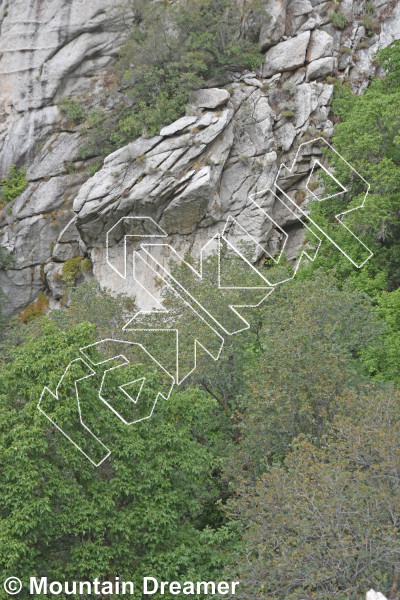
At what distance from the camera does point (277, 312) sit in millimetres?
17219

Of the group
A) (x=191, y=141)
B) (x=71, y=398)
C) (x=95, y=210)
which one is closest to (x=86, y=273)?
(x=95, y=210)

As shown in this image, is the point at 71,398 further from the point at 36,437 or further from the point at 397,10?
the point at 397,10

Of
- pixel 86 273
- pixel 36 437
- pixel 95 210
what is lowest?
pixel 86 273

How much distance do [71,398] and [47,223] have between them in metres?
22.8

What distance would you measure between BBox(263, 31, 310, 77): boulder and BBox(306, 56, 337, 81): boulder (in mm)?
785

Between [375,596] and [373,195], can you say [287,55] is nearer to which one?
[373,195]

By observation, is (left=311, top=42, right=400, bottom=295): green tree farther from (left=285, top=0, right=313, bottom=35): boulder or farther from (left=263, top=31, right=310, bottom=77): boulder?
(left=285, top=0, right=313, bottom=35): boulder

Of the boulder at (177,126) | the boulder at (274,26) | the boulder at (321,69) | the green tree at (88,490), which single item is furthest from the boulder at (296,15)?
the green tree at (88,490)

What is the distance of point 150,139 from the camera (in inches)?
1196

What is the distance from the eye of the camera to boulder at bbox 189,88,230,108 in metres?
30.5

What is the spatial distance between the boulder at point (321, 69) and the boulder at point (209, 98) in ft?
13.9

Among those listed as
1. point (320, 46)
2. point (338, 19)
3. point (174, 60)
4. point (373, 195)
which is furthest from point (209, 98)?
point (373, 195)

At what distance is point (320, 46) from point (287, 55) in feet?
5.32

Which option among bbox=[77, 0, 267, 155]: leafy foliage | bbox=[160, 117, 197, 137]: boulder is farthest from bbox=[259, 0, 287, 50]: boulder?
bbox=[160, 117, 197, 137]: boulder
